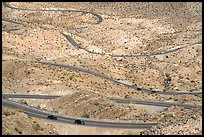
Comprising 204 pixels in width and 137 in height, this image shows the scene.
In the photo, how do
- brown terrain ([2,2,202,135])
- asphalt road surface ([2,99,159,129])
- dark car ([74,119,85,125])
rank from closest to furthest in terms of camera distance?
brown terrain ([2,2,202,135]), asphalt road surface ([2,99,159,129]), dark car ([74,119,85,125])

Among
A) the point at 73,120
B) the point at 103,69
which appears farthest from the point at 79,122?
the point at 103,69

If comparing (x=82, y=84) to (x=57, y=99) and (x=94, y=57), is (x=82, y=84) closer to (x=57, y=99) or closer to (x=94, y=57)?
(x=57, y=99)

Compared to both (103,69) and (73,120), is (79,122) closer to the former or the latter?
(73,120)

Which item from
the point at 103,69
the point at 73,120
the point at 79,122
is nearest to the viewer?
the point at 79,122

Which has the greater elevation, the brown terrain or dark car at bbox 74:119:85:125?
the brown terrain

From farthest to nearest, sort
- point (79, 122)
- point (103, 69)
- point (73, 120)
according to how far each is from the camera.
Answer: point (103, 69) → point (73, 120) → point (79, 122)

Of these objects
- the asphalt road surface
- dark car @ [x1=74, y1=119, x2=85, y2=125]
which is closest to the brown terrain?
dark car @ [x1=74, y1=119, x2=85, y2=125]

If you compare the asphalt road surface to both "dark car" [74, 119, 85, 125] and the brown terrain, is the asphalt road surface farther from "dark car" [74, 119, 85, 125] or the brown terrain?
the brown terrain

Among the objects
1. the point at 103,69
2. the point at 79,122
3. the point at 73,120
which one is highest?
the point at 103,69
